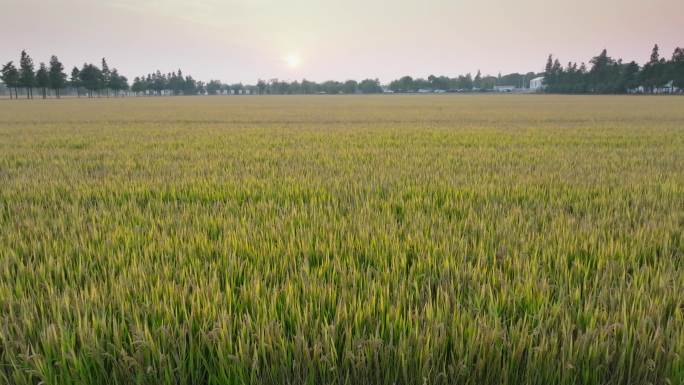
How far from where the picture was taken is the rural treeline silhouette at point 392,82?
319 ft

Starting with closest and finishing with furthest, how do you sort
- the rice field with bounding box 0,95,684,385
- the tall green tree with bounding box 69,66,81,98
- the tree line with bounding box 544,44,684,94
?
1. the rice field with bounding box 0,95,684,385
2. the tree line with bounding box 544,44,684,94
3. the tall green tree with bounding box 69,66,81,98

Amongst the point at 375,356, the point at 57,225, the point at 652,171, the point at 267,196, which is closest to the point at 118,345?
the point at 375,356

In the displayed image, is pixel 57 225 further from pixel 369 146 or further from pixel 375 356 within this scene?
pixel 369 146

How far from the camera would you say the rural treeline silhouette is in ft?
319

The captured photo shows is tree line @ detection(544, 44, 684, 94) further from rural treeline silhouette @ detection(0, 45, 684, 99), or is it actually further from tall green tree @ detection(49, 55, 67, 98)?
tall green tree @ detection(49, 55, 67, 98)

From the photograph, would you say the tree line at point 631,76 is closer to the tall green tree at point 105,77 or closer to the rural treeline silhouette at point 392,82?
the rural treeline silhouette at point 392,82

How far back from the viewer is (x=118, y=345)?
63.6 inches

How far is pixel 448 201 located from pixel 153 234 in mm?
2956

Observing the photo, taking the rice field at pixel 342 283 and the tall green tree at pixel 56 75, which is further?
the tall green tree at pixel 56 75

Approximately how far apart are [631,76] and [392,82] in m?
96.2

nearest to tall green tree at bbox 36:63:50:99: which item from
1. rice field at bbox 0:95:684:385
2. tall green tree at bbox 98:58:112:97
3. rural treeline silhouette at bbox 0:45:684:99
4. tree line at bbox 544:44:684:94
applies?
rural treeline silhouette at bbox 0:45:684:99

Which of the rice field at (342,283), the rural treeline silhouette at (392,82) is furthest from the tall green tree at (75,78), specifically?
the rice field at (342,283)

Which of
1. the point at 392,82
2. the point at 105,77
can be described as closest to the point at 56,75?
the point at 105,77

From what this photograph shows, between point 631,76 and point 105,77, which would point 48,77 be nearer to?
point 105,77
